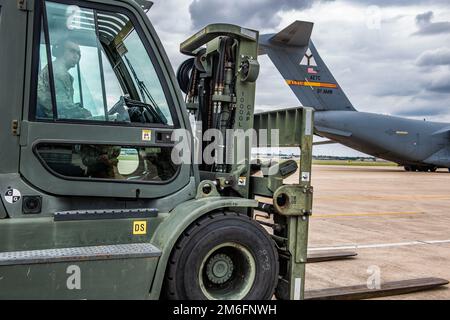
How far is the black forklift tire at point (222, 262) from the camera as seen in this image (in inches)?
136

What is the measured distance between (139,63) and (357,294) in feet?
10.3

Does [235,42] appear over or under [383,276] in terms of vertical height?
over

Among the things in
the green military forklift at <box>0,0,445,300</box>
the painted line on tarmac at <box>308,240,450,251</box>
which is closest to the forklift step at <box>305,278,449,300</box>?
the green military forklift at <box>0,0,445,300</box>

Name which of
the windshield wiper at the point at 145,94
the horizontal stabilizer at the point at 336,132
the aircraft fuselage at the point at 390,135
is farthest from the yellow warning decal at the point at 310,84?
the windshield wiper at the point at 145,94

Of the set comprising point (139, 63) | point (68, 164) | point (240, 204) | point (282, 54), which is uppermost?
point (282, 54)

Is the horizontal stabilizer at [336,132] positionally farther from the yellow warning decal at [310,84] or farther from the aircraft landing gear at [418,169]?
the aircraft landing gear at [418,169]

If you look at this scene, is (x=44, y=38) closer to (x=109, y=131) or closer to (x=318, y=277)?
(x=109, y=131)

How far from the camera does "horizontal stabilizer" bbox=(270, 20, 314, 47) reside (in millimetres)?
19594

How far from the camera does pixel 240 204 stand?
3783mm

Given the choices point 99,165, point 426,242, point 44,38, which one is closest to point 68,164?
point 99,165

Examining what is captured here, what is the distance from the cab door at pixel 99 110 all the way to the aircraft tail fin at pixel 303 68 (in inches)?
671

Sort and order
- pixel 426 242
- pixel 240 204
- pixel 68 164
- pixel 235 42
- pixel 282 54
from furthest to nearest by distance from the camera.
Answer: pixel 282 54, pixel 426 242, pixel 235 42, pixel 240 204, pixel 68 164

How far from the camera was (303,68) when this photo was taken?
84.1ft

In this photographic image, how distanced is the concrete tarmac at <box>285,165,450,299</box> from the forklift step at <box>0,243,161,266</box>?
7.77 ft
